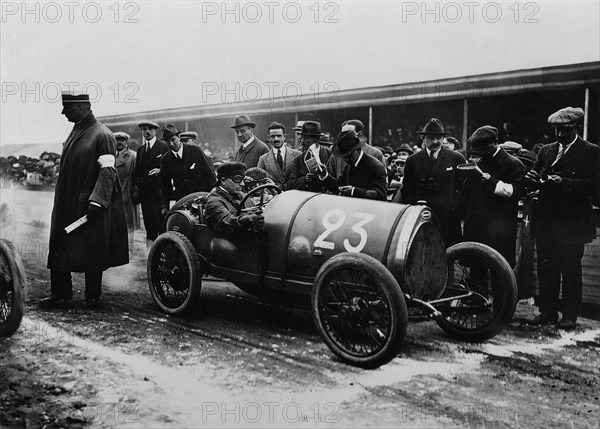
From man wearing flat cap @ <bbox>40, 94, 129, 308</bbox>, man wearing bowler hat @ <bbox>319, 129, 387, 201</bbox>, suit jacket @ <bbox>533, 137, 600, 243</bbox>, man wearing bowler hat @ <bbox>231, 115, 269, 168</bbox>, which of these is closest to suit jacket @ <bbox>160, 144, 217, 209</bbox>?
man wearing bowler hat @ <bbox>231, 115, 269, 168</bbox>

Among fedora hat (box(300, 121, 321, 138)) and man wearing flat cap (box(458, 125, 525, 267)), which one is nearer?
man wearing flat cap (box(458, 125, 525, 267))

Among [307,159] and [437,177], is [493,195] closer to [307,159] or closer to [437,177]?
[437,177]

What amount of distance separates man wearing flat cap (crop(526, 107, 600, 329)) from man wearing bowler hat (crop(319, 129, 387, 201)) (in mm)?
1317

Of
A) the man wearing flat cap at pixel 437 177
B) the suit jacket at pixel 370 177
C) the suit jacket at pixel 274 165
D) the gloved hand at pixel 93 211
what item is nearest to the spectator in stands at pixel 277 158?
the suit jacket at pixel 274 165

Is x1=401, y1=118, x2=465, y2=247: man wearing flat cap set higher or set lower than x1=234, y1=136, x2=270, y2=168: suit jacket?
lower

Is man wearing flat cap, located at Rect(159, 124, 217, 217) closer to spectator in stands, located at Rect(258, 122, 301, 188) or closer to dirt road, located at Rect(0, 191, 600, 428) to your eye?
spectator in stands, located at Rect(258, 122, 301, 188)

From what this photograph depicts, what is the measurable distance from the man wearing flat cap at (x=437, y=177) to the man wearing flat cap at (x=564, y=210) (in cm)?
75

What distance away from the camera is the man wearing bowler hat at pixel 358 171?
521 cm

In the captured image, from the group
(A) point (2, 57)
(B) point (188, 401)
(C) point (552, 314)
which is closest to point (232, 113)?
(A) point (2, 57)

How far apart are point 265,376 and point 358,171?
218 centimetres

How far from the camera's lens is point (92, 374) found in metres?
3.90

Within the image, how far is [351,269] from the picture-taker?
416 centimetres

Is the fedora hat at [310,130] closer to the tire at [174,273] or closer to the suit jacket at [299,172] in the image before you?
the suit jacket at [299,172]

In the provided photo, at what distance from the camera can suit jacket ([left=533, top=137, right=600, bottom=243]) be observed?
5.20 meters
